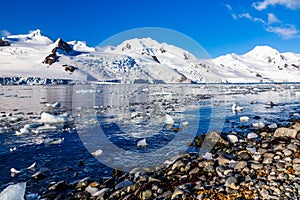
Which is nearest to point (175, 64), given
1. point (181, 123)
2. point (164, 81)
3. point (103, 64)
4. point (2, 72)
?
point (164, 81)

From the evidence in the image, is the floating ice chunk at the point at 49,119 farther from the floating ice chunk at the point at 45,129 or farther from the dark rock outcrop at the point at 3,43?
the dark rock outcrop at the point at 3,43

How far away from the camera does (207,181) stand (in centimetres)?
361

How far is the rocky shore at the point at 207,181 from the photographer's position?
3.16 metres

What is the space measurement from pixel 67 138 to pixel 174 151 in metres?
3.05

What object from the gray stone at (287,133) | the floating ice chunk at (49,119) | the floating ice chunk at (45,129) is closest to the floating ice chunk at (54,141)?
the floating ice chunk at (45,129)

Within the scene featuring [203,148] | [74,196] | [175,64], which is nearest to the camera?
[74,196]

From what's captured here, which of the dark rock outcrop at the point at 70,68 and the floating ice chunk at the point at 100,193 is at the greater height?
the dark rock outcrop at the point at 70,68

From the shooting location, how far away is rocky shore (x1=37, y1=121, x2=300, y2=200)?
→ 10.4 ft

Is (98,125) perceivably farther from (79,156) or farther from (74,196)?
(74,196)

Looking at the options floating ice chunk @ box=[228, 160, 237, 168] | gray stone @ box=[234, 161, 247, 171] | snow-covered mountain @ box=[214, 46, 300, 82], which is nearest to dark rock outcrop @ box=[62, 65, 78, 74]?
snow-covered mountain @ box=[214, 46, 300, 82]

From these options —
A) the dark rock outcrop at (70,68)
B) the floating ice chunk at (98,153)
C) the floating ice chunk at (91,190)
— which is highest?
the dark rock outcrop at (70,68)

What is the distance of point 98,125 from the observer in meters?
9.05

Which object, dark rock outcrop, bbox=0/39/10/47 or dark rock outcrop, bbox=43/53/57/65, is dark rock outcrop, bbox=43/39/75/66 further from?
dark rock outcrop, bbox=0/39/10/47

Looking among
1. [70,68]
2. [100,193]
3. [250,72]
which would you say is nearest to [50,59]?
[70,68]
